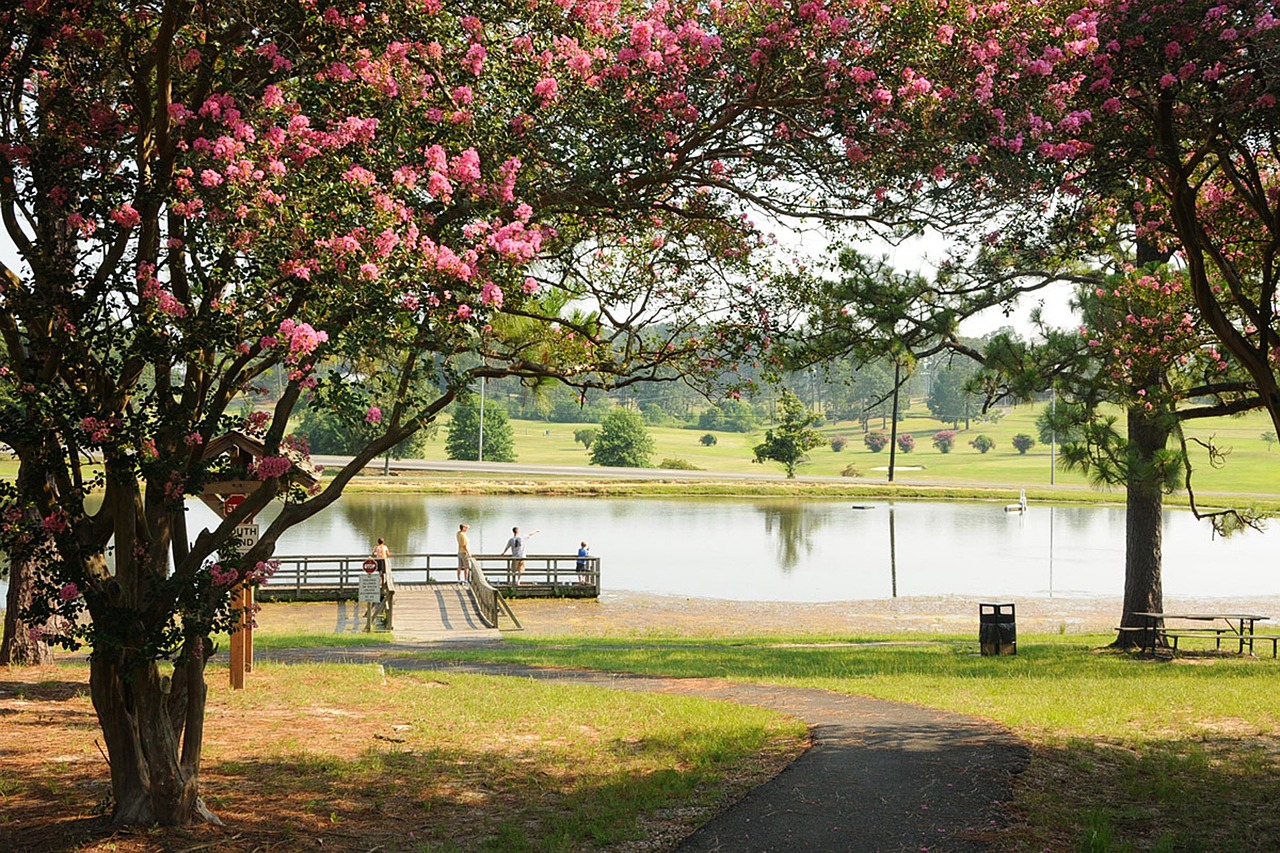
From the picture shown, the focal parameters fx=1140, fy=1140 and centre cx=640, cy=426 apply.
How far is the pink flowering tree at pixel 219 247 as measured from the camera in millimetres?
5797

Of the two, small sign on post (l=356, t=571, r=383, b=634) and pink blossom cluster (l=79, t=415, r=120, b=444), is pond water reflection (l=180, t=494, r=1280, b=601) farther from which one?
pink blossom cluster (l=79, t=415, r=120, b=444)

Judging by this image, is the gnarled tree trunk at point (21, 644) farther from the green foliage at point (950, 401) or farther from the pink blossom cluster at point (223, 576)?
the green foliage at point (950, 401)

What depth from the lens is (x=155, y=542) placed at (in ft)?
21.2

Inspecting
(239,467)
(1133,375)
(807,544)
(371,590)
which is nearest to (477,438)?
(807,544)

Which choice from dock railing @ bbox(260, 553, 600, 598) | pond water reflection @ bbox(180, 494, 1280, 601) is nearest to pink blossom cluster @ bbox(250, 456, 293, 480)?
dock railing @ bbox(260, 553, 600, 598)

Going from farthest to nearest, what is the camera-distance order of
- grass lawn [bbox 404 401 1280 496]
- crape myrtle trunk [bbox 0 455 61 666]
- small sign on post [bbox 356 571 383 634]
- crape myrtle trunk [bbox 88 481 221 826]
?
Result: grass lawn [bbox 404 401 1280 496]
small sign on post [bbox 356 571 383 634]
crape myrtle trunk [bbox 0 455 61 666]
crape myrtle trunk [bbox 88 481 221 826]

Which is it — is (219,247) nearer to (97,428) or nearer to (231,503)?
(97,428)

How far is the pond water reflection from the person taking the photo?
3316cm

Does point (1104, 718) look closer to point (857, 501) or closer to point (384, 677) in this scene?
point (384, 677)

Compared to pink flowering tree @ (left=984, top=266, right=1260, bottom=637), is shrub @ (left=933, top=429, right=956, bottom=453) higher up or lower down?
higher up

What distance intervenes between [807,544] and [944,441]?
274 feet

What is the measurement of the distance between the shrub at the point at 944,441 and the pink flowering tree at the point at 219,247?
118 m

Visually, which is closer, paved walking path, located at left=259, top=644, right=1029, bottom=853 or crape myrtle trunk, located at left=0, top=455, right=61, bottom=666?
paved walking path, located at left=259, top=644, right=1029, bottom=853

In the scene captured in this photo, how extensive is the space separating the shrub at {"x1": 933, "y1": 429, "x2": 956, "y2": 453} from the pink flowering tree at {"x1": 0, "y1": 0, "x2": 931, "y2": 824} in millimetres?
118222
